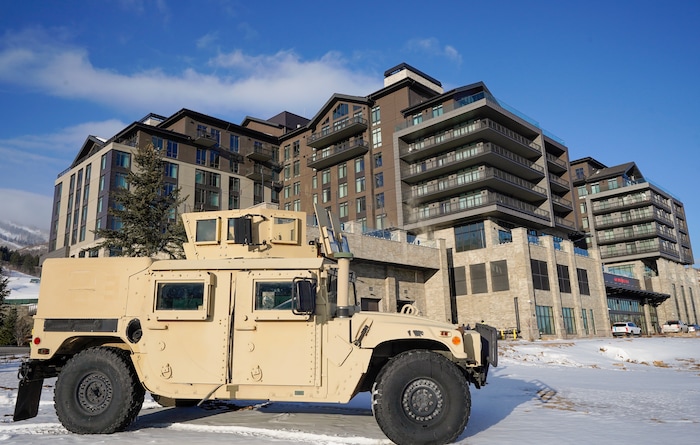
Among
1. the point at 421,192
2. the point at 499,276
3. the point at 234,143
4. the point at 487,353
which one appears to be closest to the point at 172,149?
the point at 234,143

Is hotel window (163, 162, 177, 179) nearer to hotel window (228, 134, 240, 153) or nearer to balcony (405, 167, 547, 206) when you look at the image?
hotel window (228, 134, 240, 153)

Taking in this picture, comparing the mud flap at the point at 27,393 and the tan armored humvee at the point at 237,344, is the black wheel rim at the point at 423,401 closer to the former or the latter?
the tan armored humvee at the point at 237,344

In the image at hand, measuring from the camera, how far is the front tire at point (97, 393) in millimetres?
7961

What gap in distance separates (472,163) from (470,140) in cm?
268

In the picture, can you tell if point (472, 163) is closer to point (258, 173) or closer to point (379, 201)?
point (379, 201)

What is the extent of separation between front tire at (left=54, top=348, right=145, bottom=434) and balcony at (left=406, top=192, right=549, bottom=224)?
151ft

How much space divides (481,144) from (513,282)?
14935 mm

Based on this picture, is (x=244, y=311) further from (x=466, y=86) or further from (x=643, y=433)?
(x=466, y=86)

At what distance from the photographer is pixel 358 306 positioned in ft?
28.2

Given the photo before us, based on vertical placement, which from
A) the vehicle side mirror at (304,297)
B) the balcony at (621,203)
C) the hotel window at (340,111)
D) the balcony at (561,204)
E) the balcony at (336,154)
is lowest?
the vehicle side mirror at (304,297)

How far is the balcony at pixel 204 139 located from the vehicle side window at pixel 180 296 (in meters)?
62.1

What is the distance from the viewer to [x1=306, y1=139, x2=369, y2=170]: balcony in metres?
60.9

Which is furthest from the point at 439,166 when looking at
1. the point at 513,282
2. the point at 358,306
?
the point at 358,306

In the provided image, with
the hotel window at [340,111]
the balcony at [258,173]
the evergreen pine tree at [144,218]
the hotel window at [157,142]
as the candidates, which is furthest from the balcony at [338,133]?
the evergreen pine tree at [144,218]
